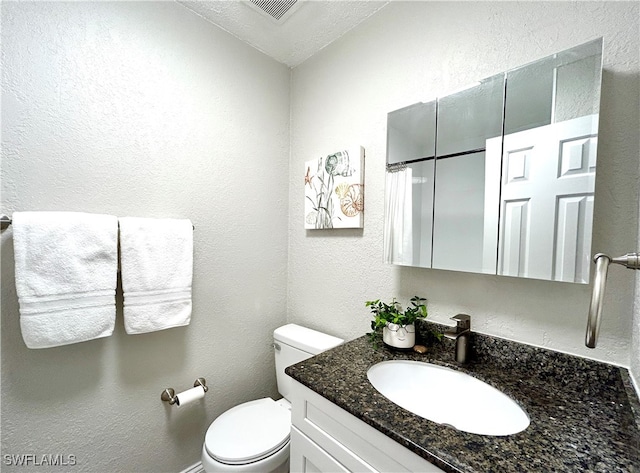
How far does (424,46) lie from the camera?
1.11 meters

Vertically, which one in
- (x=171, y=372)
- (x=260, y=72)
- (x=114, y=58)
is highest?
(x=260, y=72)

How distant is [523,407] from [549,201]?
580mm

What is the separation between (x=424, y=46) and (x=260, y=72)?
911 millimetres

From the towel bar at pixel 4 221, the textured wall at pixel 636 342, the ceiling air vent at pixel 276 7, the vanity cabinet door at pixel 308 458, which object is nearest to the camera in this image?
the textured wall at pixel 636 342

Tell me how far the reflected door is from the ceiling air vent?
44.3 inches

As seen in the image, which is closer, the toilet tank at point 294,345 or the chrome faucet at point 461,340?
the chrome faucet at point 461,340

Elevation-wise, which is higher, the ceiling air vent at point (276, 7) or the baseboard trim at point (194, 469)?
the ceiling air vent at point (276, 7)

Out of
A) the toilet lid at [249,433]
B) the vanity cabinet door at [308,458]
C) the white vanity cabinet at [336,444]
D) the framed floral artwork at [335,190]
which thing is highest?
the framed floral artwork at [335,190]

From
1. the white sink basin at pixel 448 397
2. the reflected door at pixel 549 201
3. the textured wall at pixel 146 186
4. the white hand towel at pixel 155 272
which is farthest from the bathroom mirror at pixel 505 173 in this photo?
the white hand towel at pixel 155 272

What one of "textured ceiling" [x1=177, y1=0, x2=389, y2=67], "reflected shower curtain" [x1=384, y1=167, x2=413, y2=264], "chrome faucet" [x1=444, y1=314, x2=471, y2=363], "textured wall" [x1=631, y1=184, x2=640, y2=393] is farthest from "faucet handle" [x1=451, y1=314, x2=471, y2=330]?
"textured ceiling" [x1=177, y1=0, x2=389, y2=67]

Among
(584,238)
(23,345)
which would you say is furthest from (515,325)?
(23,345)

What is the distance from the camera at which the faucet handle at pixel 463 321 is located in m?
0.94

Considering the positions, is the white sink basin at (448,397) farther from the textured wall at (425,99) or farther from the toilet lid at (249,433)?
the toilet lid at (249,433)

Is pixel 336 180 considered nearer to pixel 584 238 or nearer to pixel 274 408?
pixel 584 238
